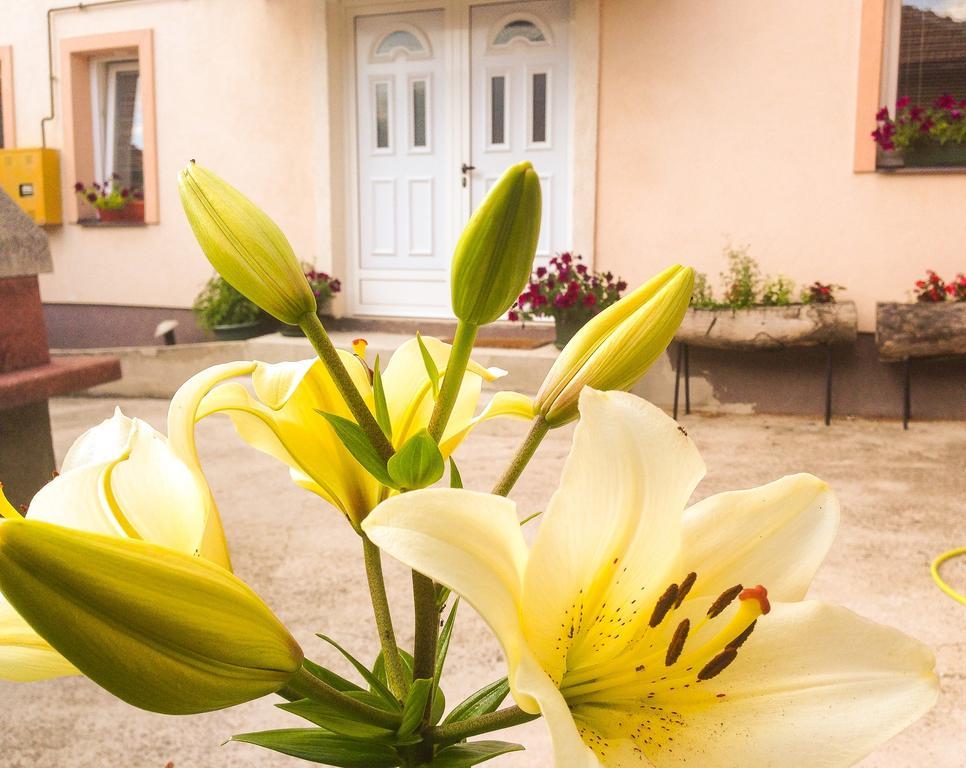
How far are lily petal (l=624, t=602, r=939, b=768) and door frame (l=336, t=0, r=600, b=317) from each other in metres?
6.03

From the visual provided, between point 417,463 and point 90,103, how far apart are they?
8544 millimetres

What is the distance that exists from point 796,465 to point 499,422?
1730 mm

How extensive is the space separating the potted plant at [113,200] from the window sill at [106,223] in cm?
5

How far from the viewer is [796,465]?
4480 mm

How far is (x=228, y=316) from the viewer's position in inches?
271

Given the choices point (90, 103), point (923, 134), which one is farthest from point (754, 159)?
point (90, 103)

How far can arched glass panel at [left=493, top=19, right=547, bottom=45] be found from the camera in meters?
6.54

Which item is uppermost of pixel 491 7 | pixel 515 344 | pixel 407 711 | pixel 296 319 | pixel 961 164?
pixel 491 7

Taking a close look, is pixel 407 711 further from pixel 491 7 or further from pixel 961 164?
pixel 491 7

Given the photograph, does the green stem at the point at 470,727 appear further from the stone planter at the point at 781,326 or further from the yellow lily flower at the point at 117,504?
the stone planter at the point at 781,326

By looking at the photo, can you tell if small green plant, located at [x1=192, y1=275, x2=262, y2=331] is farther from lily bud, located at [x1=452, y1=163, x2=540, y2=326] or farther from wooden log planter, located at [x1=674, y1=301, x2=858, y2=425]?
lily bud, located at [x1=452, y1=163, x2=540, y2=326]

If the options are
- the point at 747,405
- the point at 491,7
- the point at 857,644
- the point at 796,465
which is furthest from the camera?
the point at 491,7

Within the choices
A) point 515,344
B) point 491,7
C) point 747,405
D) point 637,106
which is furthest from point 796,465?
point 491,7

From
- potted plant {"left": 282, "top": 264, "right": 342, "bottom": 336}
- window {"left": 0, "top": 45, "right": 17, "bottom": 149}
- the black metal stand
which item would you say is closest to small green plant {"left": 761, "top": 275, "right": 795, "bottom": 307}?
the black metal stand
